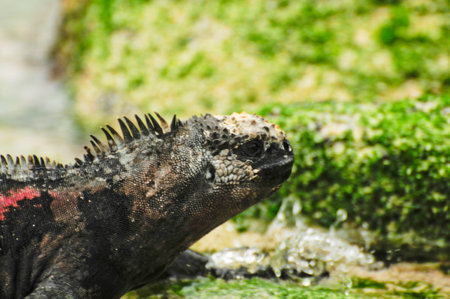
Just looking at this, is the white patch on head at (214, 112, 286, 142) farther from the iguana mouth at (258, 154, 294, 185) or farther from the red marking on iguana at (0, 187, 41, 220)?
the red marking on iguana at (0, 187, 41, 220)

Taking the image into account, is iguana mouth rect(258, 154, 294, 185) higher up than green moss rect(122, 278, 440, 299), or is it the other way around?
iguana mouth rect(258, 154, 294, 185)

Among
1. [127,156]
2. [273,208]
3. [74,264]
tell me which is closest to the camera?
[74,264]

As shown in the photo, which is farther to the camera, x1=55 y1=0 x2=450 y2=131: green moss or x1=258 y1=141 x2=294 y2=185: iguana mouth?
x1=55 y1=0 x2=450 y2=131: green moss

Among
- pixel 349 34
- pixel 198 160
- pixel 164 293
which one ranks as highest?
pixel 349 34

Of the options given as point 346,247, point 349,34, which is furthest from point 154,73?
point 346,247

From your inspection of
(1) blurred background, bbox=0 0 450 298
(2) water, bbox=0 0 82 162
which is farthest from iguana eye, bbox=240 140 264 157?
(2) water, bbox=0 0 82 162

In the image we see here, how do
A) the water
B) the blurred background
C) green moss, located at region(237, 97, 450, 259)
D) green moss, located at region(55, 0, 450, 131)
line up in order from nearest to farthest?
1. green moss, located at region(237, 97, 450, 259)
2. the blurred background
3. the water
4. green moss, located at region(55, 0, 450, 131)

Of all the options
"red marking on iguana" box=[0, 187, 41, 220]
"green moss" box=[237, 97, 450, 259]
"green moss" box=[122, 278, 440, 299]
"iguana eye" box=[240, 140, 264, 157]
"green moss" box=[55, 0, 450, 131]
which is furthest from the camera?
"green moss" box=[55, 0, 450, 131]

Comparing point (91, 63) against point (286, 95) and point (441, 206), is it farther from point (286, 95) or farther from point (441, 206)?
point (441, 206)
